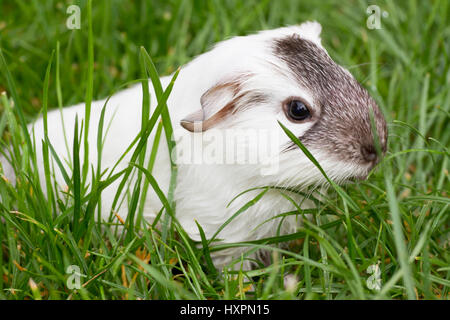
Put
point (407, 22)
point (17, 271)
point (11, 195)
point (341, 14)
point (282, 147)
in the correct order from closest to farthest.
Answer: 1. point (282, 147)
2. point (17, 271)
3. point (11, 195)
4. point (407, 22)
5. point (341, 14)

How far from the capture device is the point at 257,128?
2967 millimetres

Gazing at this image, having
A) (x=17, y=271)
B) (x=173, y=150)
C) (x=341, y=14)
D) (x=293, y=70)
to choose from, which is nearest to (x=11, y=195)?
(x=17, y=271)

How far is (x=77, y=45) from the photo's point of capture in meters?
5.09

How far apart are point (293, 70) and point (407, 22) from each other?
3.10m

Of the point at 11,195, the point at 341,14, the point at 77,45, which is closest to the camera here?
the point at 11,195

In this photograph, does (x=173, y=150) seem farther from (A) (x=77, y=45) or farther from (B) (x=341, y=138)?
(A) (x=77, y=45)

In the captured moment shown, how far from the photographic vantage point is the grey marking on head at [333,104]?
2969 millimetres

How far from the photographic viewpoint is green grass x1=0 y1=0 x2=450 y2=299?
116 inches

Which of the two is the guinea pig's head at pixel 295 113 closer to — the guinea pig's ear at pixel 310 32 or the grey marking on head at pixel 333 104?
the grey marking on head at pixel 333 104
